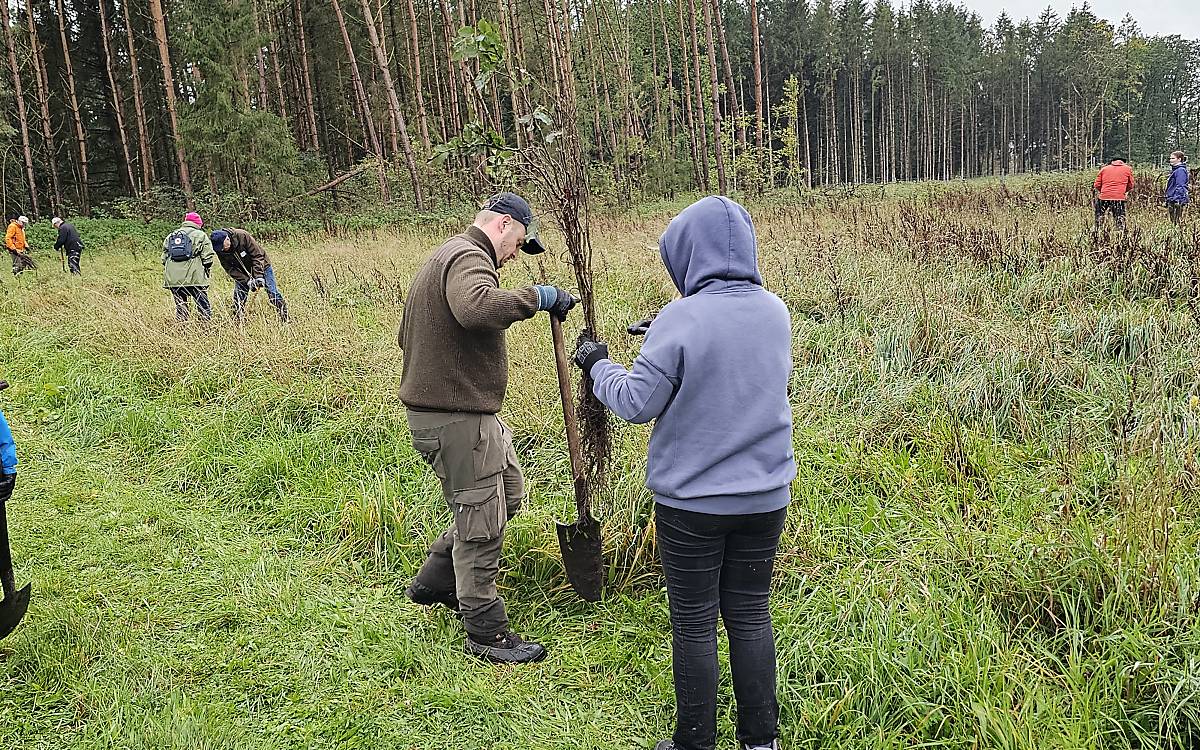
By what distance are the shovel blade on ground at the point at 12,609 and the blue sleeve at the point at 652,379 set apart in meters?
2.51

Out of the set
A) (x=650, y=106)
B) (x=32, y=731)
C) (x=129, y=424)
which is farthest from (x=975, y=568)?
(x=650, y=106)

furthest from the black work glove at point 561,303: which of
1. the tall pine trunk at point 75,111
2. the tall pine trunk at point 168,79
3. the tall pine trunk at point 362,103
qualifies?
the tall pine trunk at point 75,111

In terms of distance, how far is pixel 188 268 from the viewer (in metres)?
9.37

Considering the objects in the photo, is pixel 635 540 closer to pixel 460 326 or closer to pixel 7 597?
pixel 460 326

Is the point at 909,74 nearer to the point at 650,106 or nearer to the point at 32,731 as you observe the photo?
the point at 650,106

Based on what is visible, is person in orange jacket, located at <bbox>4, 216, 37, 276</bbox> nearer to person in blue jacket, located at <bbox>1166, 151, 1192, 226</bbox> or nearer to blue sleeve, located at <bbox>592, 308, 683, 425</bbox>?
blue sleeve, located at <bbox>592, 308, 683, 425</bbox>

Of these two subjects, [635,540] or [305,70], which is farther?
[305,70]

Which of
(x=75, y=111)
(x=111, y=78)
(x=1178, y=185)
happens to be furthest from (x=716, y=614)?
(x=111, y=78)

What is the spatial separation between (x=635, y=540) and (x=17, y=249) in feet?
58.5

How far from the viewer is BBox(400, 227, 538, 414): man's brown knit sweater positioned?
2.89 metres

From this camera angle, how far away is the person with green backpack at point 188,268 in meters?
9.23

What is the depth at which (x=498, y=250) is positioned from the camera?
3.17 m

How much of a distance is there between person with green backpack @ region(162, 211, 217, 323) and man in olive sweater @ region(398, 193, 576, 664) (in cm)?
708

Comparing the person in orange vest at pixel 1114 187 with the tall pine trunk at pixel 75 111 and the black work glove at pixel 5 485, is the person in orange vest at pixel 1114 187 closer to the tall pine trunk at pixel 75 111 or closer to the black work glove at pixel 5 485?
the black work glove at pixel 5 485
